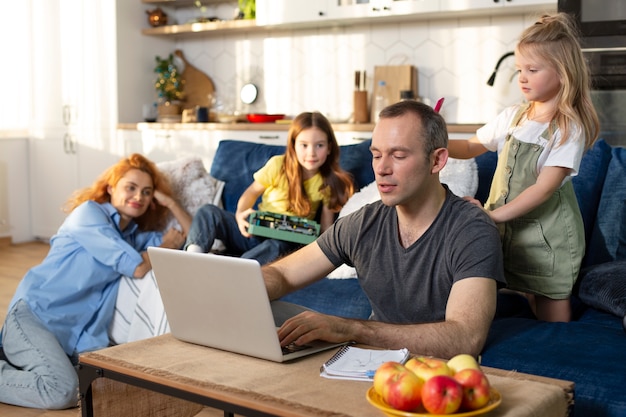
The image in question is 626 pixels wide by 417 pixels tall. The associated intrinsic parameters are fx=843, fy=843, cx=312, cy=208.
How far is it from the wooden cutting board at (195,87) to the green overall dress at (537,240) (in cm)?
412

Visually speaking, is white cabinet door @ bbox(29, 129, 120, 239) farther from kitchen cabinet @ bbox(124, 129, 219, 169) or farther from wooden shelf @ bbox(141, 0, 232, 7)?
wooden shelf @ bbox(141, 0, 232, 7)

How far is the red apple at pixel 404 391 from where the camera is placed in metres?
1.33

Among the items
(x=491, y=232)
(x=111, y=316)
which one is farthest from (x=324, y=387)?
(x=111, y=316)

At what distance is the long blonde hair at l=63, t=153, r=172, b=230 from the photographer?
11.8ft

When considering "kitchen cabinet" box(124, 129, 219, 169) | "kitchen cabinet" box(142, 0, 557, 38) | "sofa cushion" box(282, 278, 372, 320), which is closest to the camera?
"sofa cushion" box(282, 278, 372, 320)

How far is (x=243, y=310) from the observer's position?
1.71 m

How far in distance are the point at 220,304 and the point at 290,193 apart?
1861 millimetres

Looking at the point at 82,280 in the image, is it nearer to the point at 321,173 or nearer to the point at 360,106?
the point at 321,173

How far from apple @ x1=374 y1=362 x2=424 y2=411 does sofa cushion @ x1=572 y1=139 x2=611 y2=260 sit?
5.96 ft

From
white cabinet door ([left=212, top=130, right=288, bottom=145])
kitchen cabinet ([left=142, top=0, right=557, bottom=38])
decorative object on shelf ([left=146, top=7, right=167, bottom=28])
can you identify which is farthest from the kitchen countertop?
decorative object on shelf ([left=146, top=7, right=167, bottom=28])

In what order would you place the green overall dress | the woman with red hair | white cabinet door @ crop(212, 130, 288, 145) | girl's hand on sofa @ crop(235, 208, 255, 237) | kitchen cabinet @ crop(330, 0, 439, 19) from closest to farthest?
1. the green overall dress
2. the woman with red hair
3. girl's hand on sofa @ crop(235, 208, 255, 237)
4. kitchen cabinet @ crop(330, 0, 439, 19)
5. white cabinet door @ crop(212, 130, 288, 145)

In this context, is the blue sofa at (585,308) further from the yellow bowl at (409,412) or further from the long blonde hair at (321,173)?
the yellow bowl at (409,412)

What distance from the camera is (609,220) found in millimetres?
2939

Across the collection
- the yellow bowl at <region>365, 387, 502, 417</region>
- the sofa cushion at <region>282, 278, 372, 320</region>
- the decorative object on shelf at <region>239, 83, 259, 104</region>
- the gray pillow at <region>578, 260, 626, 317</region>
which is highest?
the decorative object on shelf at <region>239, 83, 259, 104</region>
